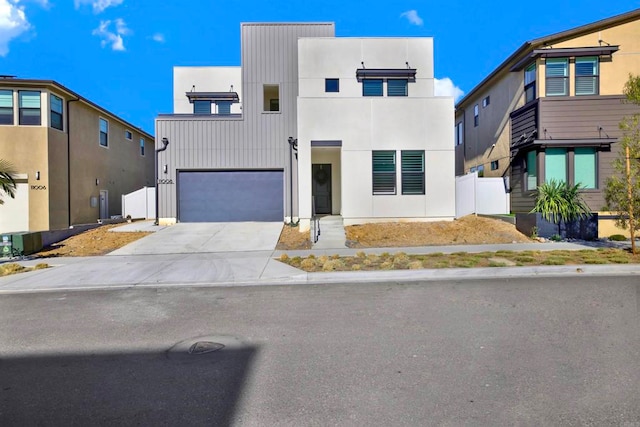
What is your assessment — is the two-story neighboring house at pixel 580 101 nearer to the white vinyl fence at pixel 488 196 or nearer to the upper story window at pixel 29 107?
the white vinyl fence at pixel 488 196

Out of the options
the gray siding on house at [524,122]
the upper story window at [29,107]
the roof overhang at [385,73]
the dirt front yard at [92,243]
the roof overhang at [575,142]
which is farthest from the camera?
the roof overhang at [385,73]

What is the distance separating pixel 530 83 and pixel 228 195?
14.0m

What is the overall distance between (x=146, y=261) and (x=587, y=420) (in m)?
10.8

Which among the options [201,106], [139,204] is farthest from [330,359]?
[139,204]

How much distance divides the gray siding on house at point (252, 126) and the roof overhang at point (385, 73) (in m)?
2.97

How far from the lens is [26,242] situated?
1271 centimetres

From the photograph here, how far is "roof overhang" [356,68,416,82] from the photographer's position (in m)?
17.3

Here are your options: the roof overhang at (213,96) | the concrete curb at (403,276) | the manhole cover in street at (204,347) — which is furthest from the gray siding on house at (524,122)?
the manhole cover in street at (204,347)

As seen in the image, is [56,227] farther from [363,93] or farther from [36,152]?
[363,93]

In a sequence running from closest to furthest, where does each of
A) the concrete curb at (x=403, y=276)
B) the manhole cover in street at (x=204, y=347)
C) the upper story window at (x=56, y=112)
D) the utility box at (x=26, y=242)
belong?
the manhole cover in street at (x=204, y=347) < the concrete curb at (x=403, y=276) < the utility box at (x=26, y=242) < the upper story window at (x=56, y=112)

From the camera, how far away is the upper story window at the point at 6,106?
53.5ft

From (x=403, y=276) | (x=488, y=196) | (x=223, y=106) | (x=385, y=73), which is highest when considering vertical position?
(x=385, y=73)

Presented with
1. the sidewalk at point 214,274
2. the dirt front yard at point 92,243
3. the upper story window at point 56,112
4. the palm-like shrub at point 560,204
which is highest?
the upper story window at point 56,112

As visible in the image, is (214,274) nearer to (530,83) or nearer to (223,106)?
(530,83)
